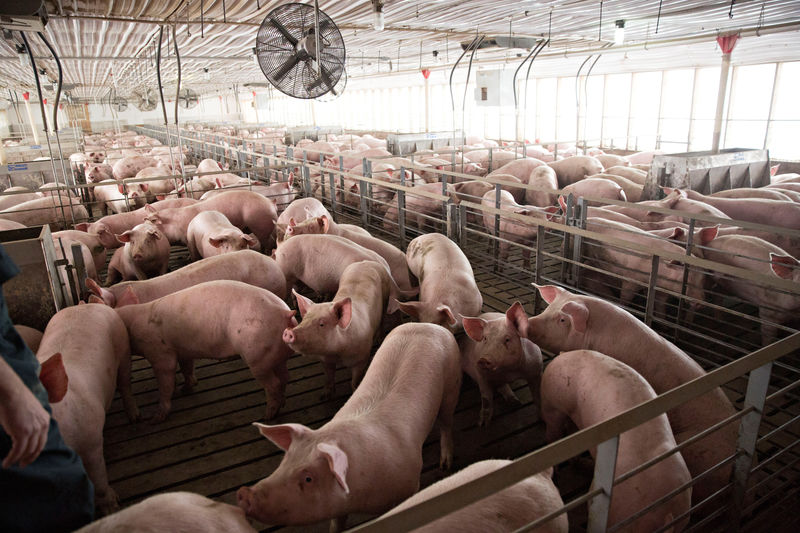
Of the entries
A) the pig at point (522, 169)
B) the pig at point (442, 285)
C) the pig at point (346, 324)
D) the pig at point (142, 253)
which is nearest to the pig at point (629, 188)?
the pig at point (522, 169)

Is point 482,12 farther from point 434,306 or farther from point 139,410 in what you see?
point 139,410

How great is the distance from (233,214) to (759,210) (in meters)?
6.13

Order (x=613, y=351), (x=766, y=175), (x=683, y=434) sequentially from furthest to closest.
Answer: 1. (x=766, y=175)
2. (x=613, y=351)
3. (x=683, y=434)

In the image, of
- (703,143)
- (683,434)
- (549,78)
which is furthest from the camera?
(549,78)

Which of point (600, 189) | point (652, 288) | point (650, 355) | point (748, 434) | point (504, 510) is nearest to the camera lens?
point (504, 510)

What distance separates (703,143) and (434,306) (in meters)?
12.7

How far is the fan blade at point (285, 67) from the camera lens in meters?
4.73

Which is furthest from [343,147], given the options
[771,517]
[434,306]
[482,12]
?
[771,517]

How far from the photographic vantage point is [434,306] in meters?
3.73

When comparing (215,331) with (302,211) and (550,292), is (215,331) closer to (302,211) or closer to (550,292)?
(550,292)

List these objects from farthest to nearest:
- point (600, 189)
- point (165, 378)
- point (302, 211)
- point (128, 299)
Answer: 1. point (600, 189)
2. point (302, 211)
3. point (128, 299)
4. point (165, 378)

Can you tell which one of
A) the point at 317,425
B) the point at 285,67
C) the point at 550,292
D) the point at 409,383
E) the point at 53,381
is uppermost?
the point at 285,67

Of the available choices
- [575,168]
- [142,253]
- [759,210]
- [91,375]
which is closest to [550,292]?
[91,375]

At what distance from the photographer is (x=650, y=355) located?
2945 mm
